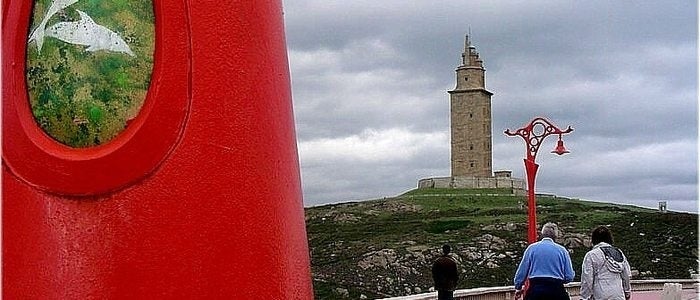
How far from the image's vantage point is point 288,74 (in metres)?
5.24

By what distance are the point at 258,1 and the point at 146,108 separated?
84 centimetres

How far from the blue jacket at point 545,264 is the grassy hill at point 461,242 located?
18452mm

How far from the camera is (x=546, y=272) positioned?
773 centimetres

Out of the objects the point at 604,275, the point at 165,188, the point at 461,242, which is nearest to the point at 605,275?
the point at 604,275

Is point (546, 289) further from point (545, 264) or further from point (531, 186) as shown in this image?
point (531, 186)

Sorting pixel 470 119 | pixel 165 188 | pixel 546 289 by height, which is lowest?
pixel 546 289

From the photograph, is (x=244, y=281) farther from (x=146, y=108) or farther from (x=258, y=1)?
(x=258, y=1)

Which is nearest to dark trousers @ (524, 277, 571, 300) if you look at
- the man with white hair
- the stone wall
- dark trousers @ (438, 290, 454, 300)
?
the man with white hair

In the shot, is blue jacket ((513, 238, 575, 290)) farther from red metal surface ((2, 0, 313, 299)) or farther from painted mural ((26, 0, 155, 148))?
painted mural ((26, 0, 155, 148))

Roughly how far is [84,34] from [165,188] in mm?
802

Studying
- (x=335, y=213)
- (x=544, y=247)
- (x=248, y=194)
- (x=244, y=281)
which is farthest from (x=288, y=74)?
(x=335, y=213)

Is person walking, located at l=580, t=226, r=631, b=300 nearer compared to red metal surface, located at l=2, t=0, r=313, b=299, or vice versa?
red metal surface, located at l=2, t=0, r=313, b=299

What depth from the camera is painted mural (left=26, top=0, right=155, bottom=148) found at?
→ 457 cm

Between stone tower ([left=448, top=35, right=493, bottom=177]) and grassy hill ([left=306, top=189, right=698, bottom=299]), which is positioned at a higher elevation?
stone tower ([left=448, top=35, right=493, bottom=177])
